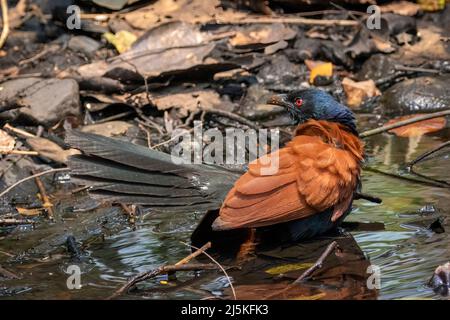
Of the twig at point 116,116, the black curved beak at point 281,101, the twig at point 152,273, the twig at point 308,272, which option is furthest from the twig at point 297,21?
the twig at point 152,273

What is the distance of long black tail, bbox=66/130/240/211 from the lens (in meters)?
4.41

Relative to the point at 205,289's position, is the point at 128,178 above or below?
above

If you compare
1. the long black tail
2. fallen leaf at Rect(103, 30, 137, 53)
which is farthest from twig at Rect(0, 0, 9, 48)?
the long black tail

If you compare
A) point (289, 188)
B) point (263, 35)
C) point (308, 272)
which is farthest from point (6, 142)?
point (308, 272)

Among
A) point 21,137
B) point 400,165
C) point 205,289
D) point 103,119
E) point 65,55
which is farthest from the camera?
point 65,55

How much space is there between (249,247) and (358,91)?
304 centimetres

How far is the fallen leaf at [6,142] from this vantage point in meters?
5.90

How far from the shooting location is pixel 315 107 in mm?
4969

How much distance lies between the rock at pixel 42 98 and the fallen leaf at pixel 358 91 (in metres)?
2.26

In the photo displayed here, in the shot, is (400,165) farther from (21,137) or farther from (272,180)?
(21,137)

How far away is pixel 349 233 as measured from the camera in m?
4.69
